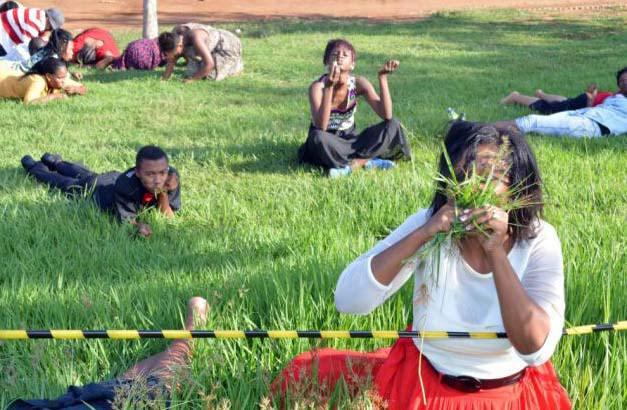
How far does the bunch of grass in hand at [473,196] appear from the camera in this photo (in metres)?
2.36

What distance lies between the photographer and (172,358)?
3207 mm

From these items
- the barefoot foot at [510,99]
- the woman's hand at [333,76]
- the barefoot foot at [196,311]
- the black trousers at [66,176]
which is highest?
the woman's hand at [333,76]

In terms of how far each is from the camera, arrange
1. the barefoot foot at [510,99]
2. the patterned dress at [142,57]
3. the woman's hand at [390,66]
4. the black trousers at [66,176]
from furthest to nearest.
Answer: the patterned dress at [142,57] → the barefoot foot at [510,99] → the woman's hand at [390,66] → the black trousers at [66,176]

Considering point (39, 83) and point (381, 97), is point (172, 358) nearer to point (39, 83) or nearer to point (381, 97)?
point (381, 97)

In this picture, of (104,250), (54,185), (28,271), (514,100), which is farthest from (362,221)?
(514,100)

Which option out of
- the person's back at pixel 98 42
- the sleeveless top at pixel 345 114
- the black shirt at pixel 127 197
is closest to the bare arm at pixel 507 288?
the black shirt at pixel 127 197

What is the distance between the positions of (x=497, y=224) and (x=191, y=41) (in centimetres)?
960

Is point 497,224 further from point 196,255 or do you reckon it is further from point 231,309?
point 196,255

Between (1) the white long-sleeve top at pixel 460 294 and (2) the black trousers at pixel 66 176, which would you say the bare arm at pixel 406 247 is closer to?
(1) the white long-sleeve top at pixel 460 294

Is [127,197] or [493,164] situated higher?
[493,164]

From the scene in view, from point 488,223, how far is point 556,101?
6.68 m

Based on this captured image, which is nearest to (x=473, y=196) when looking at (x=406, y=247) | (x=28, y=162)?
(x=406, y=247)

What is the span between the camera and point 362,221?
504 centimetres

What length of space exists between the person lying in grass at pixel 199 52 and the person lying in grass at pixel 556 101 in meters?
4.06
